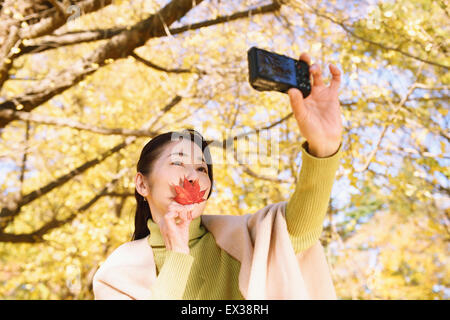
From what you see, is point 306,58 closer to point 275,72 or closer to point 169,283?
point 275,72

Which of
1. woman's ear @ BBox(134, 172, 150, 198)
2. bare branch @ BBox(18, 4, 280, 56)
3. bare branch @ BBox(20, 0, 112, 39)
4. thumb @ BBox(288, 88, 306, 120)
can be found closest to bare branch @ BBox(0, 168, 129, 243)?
bare branch @ BBox(18, 4, 280, 56)

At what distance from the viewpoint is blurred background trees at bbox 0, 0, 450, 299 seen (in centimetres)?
411

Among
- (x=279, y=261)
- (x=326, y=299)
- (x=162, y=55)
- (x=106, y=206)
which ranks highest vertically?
(x=279, y=261)

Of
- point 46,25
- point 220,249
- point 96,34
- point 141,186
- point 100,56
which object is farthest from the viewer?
A: point 96,34

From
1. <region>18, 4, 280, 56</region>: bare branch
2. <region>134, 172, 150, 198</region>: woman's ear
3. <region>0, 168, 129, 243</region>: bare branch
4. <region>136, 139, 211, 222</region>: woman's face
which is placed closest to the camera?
<region>136, 139, 211, 222</region>: woman's face

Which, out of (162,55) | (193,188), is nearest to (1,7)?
(162,55)

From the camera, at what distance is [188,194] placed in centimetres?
148

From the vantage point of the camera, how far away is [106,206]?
266 inches

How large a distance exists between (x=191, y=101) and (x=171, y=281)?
163 inches

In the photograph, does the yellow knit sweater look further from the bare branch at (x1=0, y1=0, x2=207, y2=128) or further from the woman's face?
the bare branch at (x1=0, y1=0, x2=207, y2=128)

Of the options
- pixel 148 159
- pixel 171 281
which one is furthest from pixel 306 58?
pixel 171 281

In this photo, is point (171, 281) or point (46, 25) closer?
point (171, 281)

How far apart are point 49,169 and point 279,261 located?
19.2ft

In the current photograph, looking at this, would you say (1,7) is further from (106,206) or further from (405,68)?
(405,68)
